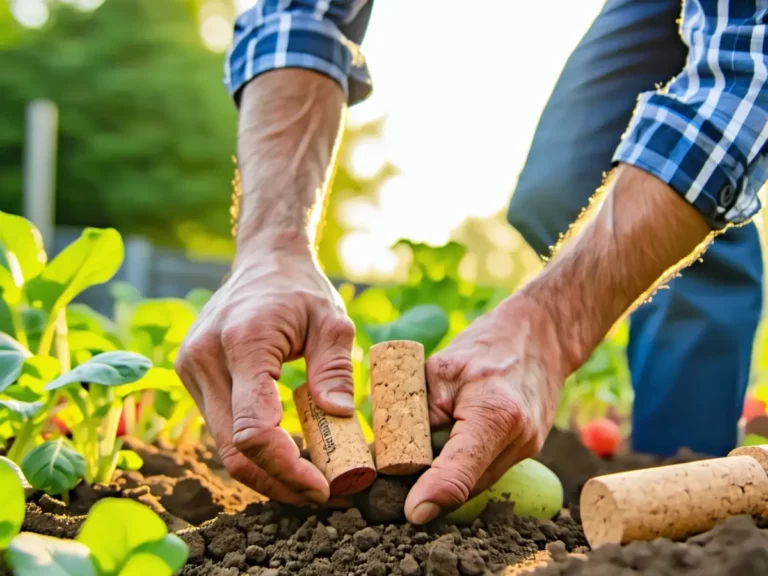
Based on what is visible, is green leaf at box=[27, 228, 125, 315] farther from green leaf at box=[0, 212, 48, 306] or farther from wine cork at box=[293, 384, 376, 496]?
wine cork at box=[293, 384, 376, 496]

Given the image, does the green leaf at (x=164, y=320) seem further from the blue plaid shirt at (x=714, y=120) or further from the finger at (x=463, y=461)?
the blue plaid shirt at (x=714, y=120)

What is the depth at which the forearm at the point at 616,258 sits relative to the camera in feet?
5.21

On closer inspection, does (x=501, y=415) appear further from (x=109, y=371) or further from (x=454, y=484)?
(x=109, y=371)

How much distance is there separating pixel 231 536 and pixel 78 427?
0.54m

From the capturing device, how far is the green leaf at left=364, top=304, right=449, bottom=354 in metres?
1.95

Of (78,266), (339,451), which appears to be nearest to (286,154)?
(78,266)

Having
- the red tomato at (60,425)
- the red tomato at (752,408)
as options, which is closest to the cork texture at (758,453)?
the red tomato at (60,425)

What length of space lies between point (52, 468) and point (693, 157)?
1.25 m

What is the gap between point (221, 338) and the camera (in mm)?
1403

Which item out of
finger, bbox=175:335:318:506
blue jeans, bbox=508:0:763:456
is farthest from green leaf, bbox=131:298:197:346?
blue jeans, bbox=508:0:763:456

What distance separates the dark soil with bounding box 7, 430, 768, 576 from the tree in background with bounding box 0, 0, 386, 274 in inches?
589

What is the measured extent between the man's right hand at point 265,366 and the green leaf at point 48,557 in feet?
1.31

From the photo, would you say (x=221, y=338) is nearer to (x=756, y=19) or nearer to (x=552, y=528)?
(x=552, y=528)

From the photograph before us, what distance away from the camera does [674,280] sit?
2.69 metres
